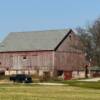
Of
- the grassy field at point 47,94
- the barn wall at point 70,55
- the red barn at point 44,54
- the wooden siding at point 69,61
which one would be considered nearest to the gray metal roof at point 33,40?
the red barn at point 44,54

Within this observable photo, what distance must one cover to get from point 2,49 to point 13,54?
358 centimetres

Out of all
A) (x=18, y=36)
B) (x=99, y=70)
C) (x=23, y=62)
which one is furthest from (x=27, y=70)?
(x=99, y=70)

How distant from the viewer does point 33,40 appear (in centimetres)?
10469

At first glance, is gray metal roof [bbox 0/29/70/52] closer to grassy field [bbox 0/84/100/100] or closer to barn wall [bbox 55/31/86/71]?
barn wall [bbox 55/31/86/71]

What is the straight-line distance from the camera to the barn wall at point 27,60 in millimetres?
98250

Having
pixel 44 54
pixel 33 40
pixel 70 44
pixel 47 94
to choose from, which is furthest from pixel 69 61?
pixel 47 94

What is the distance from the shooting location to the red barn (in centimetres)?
9850

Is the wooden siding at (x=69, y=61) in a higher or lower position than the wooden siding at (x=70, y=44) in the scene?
lower

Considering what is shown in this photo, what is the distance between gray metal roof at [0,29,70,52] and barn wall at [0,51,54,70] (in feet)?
4.03

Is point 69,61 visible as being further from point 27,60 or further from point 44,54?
point 27,60

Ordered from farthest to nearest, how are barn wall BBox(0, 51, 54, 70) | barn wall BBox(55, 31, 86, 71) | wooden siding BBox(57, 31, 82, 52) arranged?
wooden siding BBox(57, 31, 82, 52) < barn wall BBox(55, 31, 86, 71) < barn wall BBox(0, 51, 54, 70)

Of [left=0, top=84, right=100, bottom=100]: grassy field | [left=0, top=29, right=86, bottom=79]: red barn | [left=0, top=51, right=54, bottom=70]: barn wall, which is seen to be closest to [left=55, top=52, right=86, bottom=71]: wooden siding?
[left=0, top=29, right=86, bottom=79]: red barn

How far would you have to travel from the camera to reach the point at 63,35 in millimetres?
101062

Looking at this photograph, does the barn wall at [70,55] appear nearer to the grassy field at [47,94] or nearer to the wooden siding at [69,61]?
the wooden siding at [69,61]
